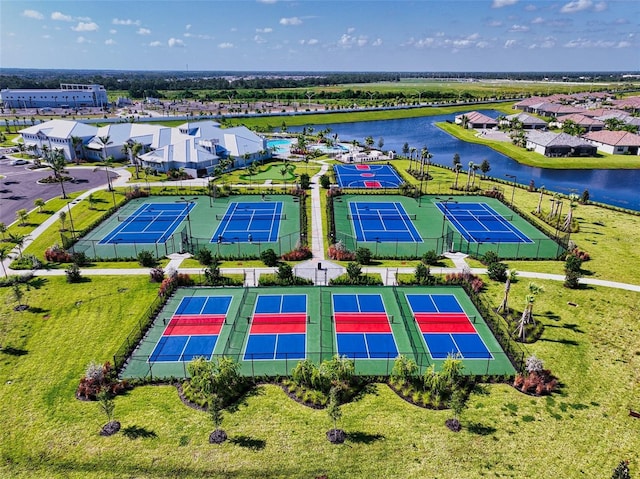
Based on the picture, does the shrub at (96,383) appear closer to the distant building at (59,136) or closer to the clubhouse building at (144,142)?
the clubhouse building at (144,142)

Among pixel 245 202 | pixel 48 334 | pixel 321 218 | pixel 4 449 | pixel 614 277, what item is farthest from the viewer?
pixel 245 202

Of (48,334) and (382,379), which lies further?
(48,334)

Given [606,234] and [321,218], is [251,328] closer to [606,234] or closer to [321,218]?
[321,218]

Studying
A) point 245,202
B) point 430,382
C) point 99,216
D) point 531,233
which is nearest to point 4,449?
point 430,382

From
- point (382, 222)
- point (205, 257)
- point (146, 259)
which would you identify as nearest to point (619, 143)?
point (382, 222)

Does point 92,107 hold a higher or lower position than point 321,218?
higher

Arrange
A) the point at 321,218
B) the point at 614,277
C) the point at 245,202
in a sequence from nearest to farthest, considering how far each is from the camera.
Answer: the point at 614,277 < the point at 321,218 < the point at 245,202
